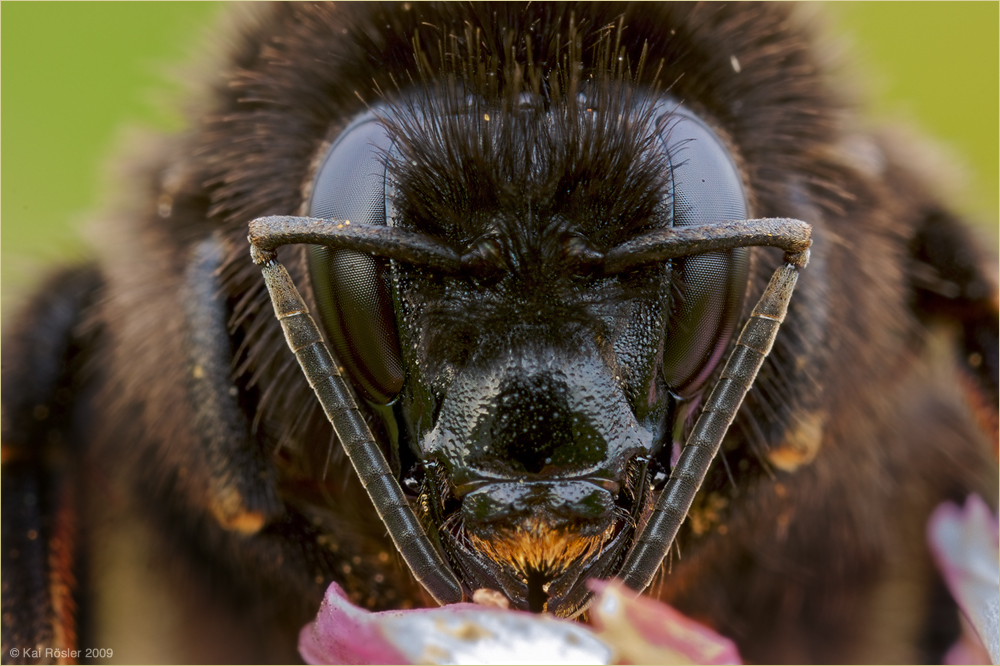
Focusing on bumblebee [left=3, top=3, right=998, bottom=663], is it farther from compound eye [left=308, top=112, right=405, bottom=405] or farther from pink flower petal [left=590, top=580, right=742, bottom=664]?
pink flower petal [left=590, top=580, right=742, bottom=664]

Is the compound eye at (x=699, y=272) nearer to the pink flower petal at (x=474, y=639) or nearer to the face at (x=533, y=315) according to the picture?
the face at (x=533, y=315)

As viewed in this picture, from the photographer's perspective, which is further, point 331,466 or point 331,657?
point 331,466

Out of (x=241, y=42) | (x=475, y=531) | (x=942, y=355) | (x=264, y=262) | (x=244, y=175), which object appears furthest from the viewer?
(x=942, y=355)

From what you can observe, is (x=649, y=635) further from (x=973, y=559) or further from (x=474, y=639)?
(x=973, y=559)

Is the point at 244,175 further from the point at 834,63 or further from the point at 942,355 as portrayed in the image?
the point at 942,355

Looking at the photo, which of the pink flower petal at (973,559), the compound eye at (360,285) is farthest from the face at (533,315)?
the pink flower petal at (973,559)

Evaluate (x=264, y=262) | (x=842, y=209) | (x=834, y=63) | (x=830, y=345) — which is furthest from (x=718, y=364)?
(x=834, y=63)

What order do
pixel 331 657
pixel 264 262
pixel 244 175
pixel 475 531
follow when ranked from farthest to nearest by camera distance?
1. pixel 244 175
2. pixel 264 262
3. pixel 475 531
4. pixel 331 657

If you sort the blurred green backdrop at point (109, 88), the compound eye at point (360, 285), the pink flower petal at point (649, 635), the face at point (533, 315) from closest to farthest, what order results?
the pink flower petal at point (649, 635)
the face at point (533, 315)
the compound eye at point (360, 285)
the blurred green backdrop at point (109, 88)
